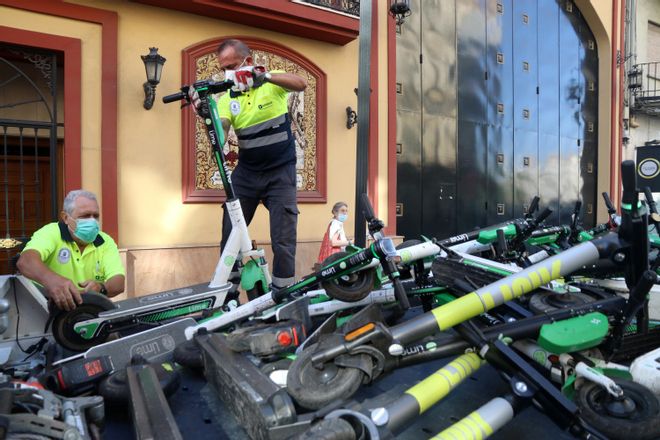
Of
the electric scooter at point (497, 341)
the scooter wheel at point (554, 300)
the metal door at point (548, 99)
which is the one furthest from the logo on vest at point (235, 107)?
the metal door at point (548, 99)

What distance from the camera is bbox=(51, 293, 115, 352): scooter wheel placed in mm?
2109

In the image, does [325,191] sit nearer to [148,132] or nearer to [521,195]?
[148,132]

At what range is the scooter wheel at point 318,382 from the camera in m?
1.29

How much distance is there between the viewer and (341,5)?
6.84 metres

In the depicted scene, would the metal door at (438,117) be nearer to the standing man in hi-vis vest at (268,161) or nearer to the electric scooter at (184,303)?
the standing man in hi-vis vest at (268,161)

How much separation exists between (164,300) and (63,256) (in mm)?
957

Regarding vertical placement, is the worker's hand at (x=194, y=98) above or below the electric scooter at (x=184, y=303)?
above

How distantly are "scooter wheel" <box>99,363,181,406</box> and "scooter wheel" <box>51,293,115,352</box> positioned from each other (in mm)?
677

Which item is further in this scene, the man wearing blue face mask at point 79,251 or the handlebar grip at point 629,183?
the man wearing blue face mask at point 79,251

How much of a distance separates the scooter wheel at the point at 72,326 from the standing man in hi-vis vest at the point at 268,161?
3.48 ft

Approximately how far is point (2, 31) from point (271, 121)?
12.7 feet

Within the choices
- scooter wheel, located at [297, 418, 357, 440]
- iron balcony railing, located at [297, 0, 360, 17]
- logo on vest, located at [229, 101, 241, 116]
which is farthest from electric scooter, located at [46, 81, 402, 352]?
iron balcony railing, located at [297, 0, 360, 17]

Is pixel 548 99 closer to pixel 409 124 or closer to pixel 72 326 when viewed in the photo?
pixel 409 124

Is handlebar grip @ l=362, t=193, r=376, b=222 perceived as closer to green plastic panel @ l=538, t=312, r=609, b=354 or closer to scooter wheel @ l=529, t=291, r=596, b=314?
scooter wheel @ l=529, t=291, r=596, b=314
